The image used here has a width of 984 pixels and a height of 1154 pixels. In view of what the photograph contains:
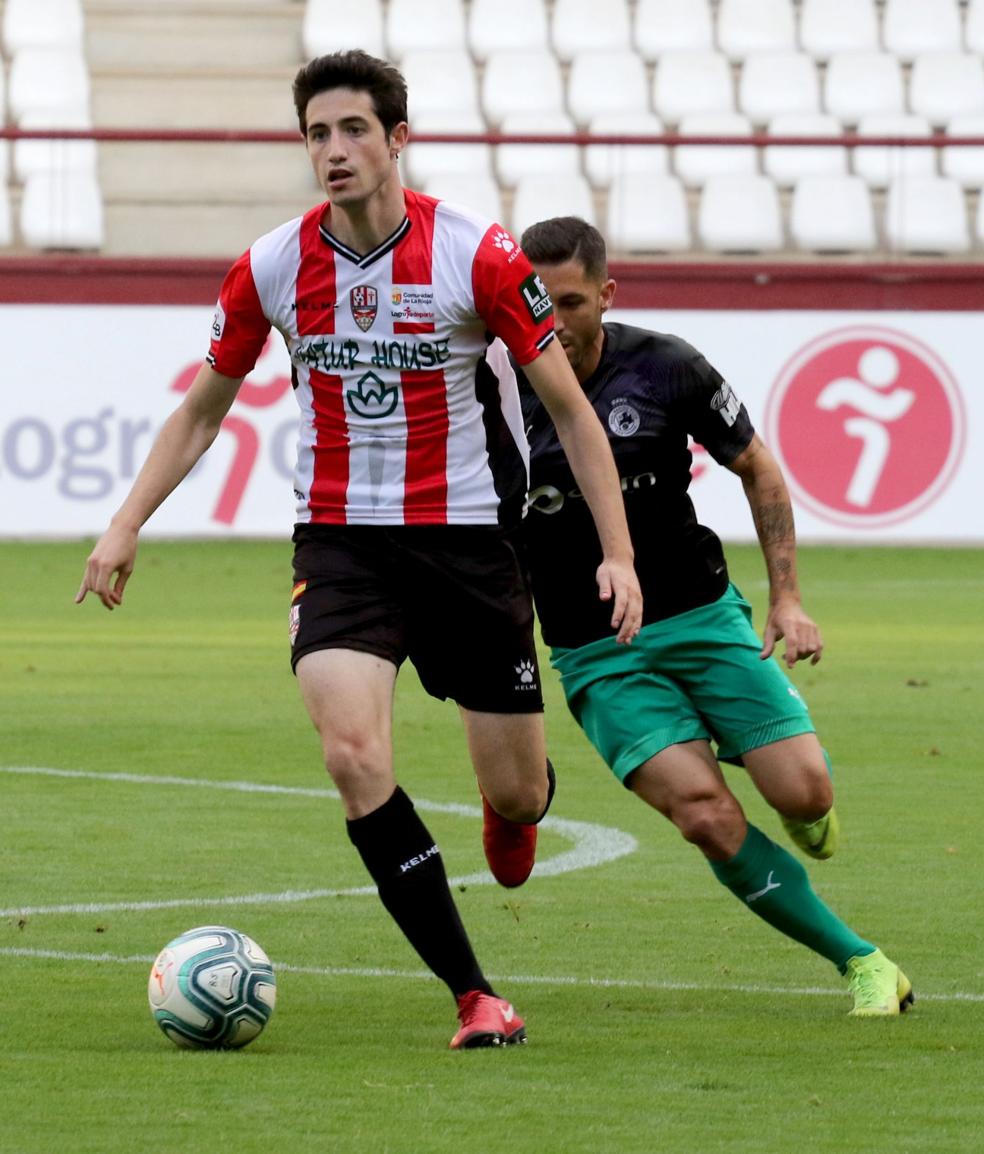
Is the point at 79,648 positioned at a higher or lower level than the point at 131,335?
lower

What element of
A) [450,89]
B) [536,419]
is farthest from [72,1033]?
[450,89]

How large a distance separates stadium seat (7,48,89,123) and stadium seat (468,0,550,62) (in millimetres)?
3901

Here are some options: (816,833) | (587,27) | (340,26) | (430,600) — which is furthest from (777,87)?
(430,600)

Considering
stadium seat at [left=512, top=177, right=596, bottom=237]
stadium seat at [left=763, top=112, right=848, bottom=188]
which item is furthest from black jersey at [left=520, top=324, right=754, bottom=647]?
stadium seat at [left=763, top=112, right=848, bottom=188]

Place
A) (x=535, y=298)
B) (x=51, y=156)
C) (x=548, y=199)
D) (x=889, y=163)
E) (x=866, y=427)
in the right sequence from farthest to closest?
(x=548, y=199)
(x=889, y=163)
(x=51, y=156)
(x=866, y=427)
(x=535, y=298)

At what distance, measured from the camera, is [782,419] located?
62.3ft

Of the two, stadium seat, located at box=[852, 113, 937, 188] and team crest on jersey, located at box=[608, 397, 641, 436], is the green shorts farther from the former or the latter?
stadium seat, located at box=[852, 113, 937, 188]

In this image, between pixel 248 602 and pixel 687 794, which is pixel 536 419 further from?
pixel 248 602

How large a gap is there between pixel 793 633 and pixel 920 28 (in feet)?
66.3

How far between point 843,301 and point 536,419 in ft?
47.0

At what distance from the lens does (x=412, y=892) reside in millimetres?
4957

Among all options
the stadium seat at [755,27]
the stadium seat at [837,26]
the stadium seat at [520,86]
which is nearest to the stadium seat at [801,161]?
the stadium seat at [520,86]

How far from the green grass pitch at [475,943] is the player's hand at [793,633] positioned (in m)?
0.79

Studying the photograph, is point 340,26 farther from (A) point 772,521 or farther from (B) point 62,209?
(A) point 772,521
